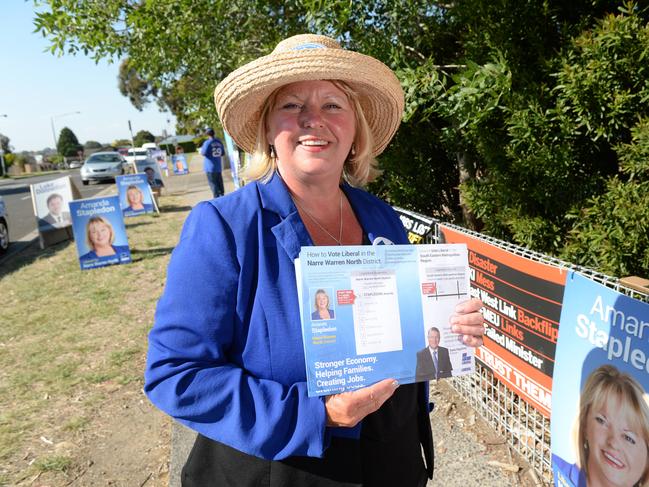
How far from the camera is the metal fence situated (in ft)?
8.98

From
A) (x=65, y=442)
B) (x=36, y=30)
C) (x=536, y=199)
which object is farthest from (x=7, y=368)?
(x=536, y=199)

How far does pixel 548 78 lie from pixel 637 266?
1132 millimetres

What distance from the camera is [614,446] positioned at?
70.2 inches

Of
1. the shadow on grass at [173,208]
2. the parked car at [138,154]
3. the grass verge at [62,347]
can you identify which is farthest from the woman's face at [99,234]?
the parked car at [138,154]

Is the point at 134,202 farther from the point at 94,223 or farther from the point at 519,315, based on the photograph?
the point at 519,315

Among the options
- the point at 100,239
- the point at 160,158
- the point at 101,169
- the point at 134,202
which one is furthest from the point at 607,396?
the point at 101,169

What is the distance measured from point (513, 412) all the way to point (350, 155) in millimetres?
2078

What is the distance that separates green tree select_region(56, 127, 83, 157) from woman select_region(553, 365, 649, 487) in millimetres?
94631

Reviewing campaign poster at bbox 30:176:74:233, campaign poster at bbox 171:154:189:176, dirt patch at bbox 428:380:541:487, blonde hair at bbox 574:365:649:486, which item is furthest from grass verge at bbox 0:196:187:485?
campaign poster at bbox 171:154:189:176

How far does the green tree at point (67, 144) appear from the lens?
3371 inches

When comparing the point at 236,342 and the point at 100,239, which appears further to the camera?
the point at 100,239

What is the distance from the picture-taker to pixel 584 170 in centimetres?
289

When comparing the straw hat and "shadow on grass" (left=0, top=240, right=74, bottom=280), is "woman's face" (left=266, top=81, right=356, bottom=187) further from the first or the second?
"shadow on grass" (left=0, top=240, right=74, bottom=280)

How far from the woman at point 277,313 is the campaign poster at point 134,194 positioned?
11332mm
